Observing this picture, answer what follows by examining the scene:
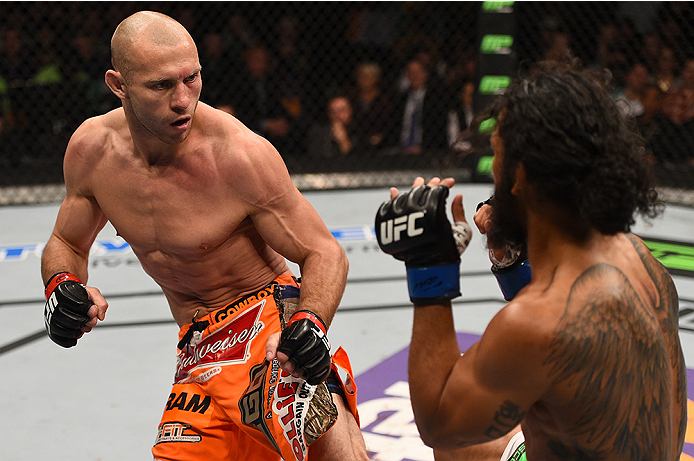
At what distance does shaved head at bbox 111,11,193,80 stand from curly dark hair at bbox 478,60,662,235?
0.80 m

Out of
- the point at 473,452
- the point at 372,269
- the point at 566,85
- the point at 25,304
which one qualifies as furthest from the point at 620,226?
the point at 25,304

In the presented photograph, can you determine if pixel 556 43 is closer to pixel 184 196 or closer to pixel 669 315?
pixel 184 196

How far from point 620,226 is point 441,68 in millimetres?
5175

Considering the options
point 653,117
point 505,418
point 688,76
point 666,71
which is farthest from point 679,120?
point 505,418

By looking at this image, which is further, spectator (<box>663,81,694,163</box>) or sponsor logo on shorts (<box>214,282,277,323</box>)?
spectator (<box>663,81,694,163</box>)

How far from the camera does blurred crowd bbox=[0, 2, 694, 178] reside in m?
5.60

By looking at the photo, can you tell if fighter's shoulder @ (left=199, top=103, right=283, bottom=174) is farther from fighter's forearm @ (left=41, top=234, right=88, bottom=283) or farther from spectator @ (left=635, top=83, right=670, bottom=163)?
spectator @ (left=635, top=83, right=670, bottom=163)

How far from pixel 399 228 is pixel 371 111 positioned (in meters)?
4.95

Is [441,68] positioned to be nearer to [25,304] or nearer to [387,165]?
[387,165]

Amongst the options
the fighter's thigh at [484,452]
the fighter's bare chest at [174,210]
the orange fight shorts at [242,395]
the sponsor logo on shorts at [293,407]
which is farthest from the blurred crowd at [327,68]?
the sponsor logo on shorts at [293,407]

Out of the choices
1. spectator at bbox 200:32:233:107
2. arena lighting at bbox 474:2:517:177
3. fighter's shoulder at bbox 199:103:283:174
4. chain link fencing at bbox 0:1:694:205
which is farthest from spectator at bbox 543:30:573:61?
fighter's shoulder at bbox 199:103:283:174

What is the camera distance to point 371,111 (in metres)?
6.02

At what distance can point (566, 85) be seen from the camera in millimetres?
1070

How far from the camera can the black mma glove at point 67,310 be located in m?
1.65
